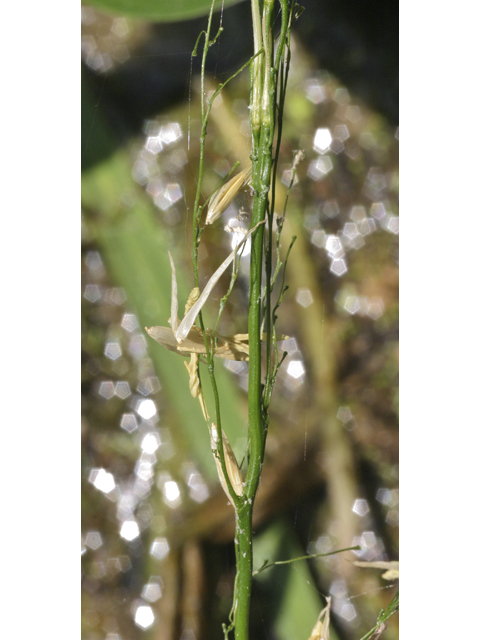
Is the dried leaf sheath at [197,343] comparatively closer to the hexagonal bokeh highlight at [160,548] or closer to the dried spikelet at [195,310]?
the dried spikelet at [195,310]

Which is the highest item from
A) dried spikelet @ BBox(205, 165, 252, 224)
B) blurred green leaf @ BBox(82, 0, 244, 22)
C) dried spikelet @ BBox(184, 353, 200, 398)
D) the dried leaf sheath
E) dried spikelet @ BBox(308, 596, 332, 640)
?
blurred green leaf @ BBox(82, 0, 244, 22)

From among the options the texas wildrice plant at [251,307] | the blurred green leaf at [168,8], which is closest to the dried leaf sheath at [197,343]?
the texas wildrice plant at [251,307]

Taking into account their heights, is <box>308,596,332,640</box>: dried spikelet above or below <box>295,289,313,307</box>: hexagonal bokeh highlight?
below

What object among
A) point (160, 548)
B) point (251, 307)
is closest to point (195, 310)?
point (251, 307)

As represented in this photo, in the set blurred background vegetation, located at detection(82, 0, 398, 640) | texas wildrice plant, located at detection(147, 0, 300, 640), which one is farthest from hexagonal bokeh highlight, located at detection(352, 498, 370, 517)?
texas wildrice plant, located at detection(147, 0, 300, 640)

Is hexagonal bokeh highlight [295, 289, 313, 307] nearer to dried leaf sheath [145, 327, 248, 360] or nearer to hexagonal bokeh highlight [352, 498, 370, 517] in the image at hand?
dried leaf sheath [145, 327, 248, 360]
